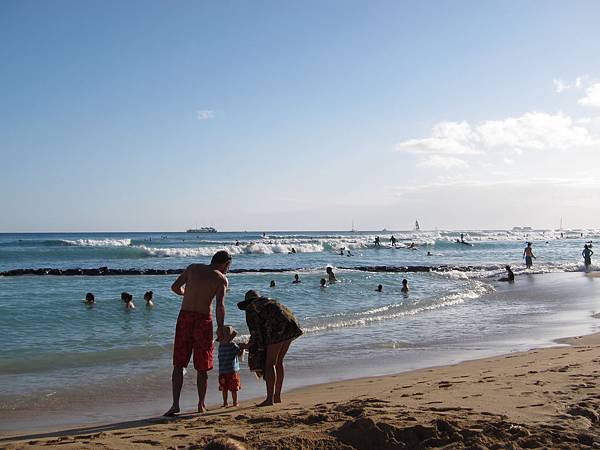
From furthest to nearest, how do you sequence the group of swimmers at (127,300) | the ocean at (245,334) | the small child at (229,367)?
1. the group of swimmers at (127,300)
2. the ocean at (245,334)
3. the small child at (229,367)

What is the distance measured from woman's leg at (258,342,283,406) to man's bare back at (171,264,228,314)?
32.4 inches

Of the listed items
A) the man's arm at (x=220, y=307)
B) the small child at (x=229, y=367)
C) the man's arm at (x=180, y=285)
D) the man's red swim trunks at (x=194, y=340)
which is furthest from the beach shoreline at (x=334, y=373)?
the man's arm at (x=180, y=285)

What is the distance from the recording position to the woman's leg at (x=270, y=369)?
20.9ft

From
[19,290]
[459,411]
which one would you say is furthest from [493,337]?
[19,290]

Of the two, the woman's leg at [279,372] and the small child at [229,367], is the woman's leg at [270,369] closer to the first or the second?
the woman's leg at [279,372]

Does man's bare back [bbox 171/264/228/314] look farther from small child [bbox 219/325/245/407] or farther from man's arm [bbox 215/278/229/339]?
small child [bbox 219/325/245/407]

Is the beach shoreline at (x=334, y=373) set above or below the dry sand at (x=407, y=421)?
below

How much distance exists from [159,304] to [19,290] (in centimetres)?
622

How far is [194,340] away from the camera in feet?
20.0

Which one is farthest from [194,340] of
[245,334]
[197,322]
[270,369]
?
[245,334]

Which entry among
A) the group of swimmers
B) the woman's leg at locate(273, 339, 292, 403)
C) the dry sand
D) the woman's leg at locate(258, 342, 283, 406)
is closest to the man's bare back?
the woman's leg at locate(258, 342, 283, 406)

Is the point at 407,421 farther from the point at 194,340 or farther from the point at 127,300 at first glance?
the point at 127,300

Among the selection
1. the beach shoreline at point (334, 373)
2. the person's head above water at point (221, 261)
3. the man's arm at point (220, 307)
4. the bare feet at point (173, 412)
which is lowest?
the beach shoreline at point (334, 373)

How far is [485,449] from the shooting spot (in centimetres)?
405
